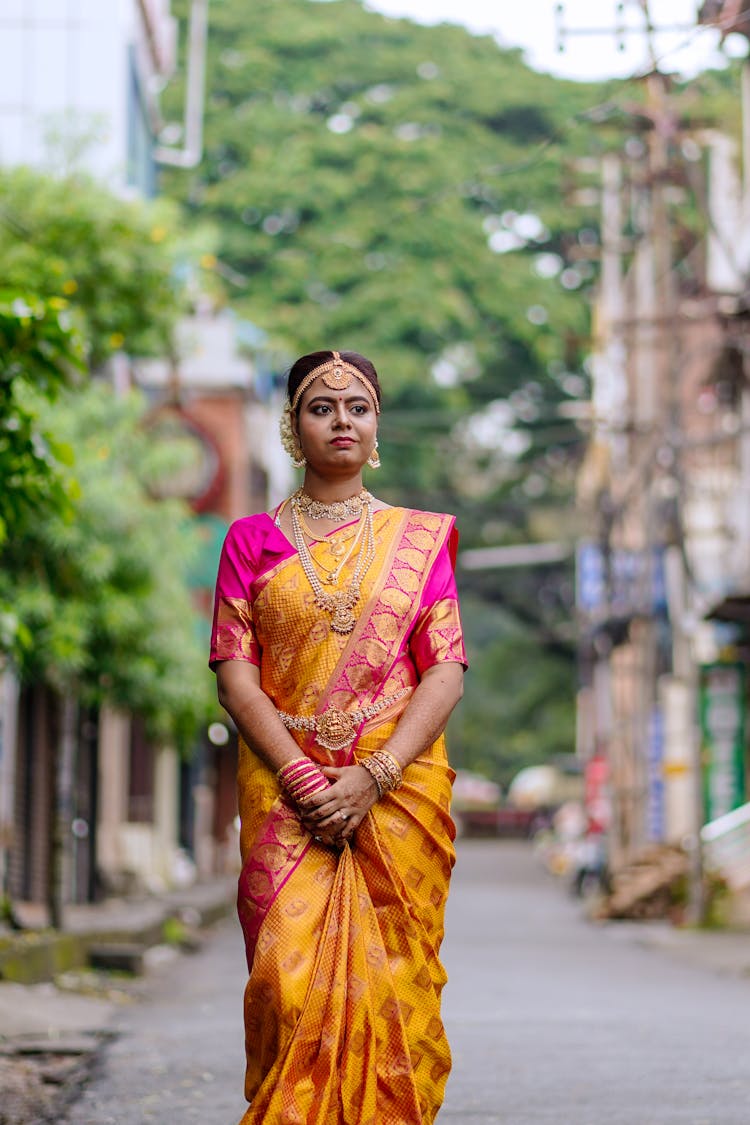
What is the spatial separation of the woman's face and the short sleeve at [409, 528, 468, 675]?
357mm

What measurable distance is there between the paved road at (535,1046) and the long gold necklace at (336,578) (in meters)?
2.27

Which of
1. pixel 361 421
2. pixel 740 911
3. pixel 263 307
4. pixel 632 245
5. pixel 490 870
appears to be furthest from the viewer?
pixel 490 870

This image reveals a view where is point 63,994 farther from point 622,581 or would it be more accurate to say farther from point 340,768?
point 622,581

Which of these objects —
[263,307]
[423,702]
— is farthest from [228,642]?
[263,307]

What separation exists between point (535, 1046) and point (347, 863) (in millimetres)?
4437

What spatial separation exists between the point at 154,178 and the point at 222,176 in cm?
610

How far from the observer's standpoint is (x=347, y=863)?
17.0 feet

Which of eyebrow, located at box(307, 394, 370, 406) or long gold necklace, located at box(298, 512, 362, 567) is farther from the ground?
eyebrow, located at box(307, 394, 370, 406)

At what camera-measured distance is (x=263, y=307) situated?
35.7 m

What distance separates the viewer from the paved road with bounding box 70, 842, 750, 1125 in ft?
23.8

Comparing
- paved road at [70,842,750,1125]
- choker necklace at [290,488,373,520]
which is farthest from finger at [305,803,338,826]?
paved road at [70,842,750,1125]

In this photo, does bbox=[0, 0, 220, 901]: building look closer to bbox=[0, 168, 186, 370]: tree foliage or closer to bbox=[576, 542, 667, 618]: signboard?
bbox=[0, 168, 186, 370]: tree foliage

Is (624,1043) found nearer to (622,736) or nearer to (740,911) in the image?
(740,911)

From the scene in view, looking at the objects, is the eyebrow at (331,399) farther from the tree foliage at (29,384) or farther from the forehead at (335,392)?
the tree foliage at (29,384)
